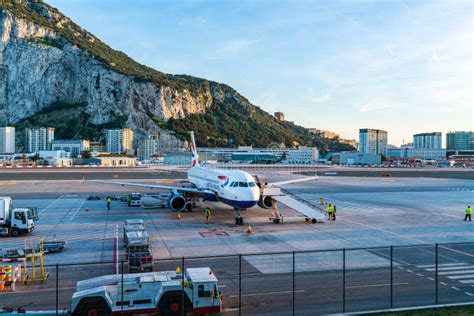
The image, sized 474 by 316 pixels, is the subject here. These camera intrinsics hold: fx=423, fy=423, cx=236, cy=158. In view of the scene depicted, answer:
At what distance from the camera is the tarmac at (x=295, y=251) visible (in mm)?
17438

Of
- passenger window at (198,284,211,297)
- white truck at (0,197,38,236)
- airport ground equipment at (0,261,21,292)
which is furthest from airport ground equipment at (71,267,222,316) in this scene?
white truck at (0,197,38,236)

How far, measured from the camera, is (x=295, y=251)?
21.6 meters

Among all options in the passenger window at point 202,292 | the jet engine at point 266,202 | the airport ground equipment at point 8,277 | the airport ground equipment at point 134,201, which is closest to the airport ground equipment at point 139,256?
the airport ground equipment at point 8,277

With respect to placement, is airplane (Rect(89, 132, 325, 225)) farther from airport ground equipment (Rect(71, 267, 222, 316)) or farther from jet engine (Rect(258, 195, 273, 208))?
airport ground equipment (Rect(71, 267, 222, 316))

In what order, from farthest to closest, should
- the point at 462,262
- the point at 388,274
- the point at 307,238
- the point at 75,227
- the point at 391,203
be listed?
the point at 391,203
the point at 75,227
the point at 307,238
the point at 462,262
the point at 388,274

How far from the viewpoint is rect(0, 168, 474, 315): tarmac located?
17.4 m

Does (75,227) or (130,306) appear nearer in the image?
(130,306)

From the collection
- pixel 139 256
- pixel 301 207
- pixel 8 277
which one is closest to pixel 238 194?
pixel 301 207

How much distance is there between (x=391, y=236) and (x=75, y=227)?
24.6 metres

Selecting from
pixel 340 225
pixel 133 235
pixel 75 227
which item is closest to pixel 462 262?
pixel 340 225

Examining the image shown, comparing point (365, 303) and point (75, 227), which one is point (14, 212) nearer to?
point (75, 227)

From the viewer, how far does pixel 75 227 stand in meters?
33.9

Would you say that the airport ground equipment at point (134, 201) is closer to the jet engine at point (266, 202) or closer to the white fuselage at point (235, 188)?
the white fuselage at point (235, 188)

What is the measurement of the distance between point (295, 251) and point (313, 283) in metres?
2.53
